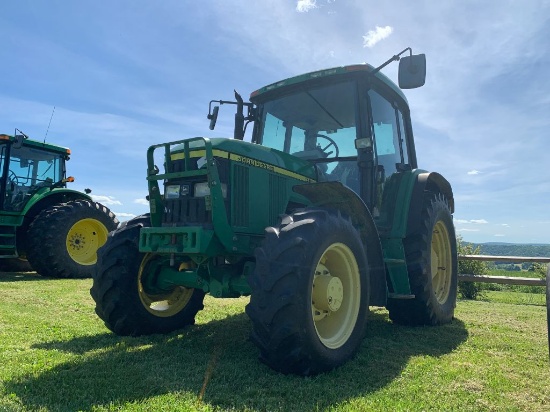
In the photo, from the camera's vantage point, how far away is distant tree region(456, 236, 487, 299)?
399 inches

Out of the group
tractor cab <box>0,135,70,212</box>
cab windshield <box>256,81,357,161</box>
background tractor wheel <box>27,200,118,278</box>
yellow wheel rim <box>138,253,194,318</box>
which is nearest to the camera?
yellow wheel rim <box>138,253,194,318</box>

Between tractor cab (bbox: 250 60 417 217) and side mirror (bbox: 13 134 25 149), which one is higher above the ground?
side mirror (bbox: 13 134 25 149)

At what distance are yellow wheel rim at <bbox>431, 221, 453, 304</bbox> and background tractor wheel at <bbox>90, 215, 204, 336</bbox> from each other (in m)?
3.49

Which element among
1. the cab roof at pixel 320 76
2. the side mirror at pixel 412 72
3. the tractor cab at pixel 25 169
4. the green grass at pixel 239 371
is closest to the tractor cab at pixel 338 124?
the cab roof at pixel 320 76

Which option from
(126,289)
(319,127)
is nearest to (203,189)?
(126,289)

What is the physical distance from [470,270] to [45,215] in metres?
9.63

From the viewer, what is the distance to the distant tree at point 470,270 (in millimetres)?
10133

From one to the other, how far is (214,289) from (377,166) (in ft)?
7.62

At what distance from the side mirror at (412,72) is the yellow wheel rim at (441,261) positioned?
2.25 meters

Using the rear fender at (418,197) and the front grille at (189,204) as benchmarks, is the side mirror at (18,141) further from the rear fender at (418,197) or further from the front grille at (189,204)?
the rear fender at (418,197)

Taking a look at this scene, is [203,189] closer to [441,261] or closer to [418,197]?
[418,197]

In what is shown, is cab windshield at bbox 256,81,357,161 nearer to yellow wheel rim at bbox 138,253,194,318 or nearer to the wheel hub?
the wheel hub

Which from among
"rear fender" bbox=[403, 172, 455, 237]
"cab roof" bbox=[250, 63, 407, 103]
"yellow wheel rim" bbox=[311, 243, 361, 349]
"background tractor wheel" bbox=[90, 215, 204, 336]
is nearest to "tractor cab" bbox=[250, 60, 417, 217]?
"cab roof" bbox=[250, 63, 407, 103]

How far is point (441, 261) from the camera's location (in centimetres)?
621
